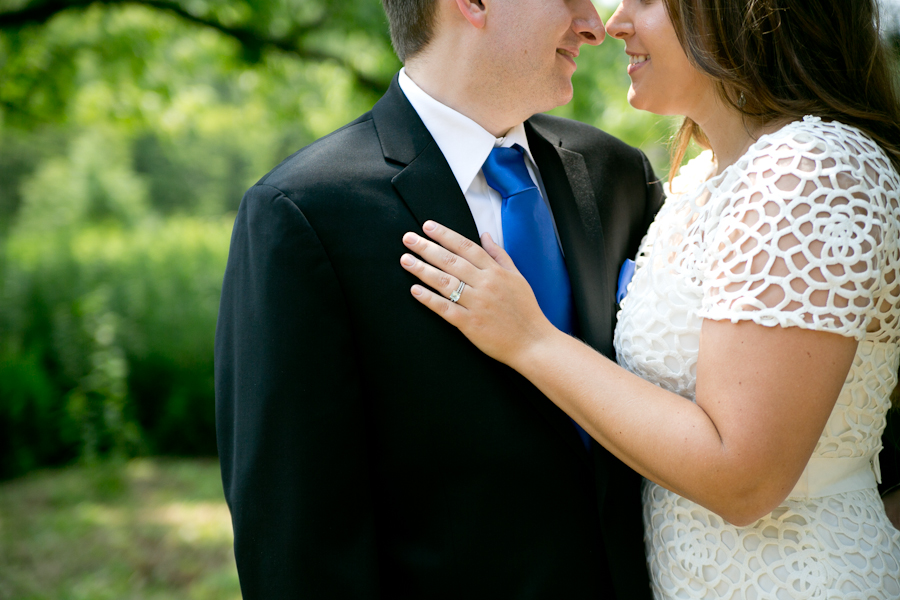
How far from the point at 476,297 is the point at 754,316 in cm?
64

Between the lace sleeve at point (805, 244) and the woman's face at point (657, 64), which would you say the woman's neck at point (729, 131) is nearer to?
the woman's face at point (657, 64)

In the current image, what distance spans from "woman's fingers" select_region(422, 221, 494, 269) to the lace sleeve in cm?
56

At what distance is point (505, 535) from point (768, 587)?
648mm

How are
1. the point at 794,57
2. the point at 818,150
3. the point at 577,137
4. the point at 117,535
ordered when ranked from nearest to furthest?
1. the point at 818,150
2. the point at 794,57
3. the point at 577,137
4. the point at 117,535

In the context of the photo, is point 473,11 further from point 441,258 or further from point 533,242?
point 441,258

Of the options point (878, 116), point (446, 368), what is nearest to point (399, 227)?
point (446, 368)

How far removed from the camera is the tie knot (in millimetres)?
2086

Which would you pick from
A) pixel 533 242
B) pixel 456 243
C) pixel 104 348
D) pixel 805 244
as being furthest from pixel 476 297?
pixel 104 348

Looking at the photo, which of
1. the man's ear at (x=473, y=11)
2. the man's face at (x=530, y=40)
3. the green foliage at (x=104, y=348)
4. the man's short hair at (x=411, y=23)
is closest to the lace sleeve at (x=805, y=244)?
the man's face at (x=530, y=40)

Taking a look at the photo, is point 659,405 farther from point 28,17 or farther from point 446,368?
point 28,17

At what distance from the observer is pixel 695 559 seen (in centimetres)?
185

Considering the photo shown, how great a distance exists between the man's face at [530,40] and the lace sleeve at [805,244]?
0.81m

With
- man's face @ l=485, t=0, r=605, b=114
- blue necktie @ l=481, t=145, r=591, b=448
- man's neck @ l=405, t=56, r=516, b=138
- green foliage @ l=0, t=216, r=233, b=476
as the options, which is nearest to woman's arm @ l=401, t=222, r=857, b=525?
blue necktie @ l=481, t=145, r=591, b=448

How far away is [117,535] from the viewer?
6.22m
